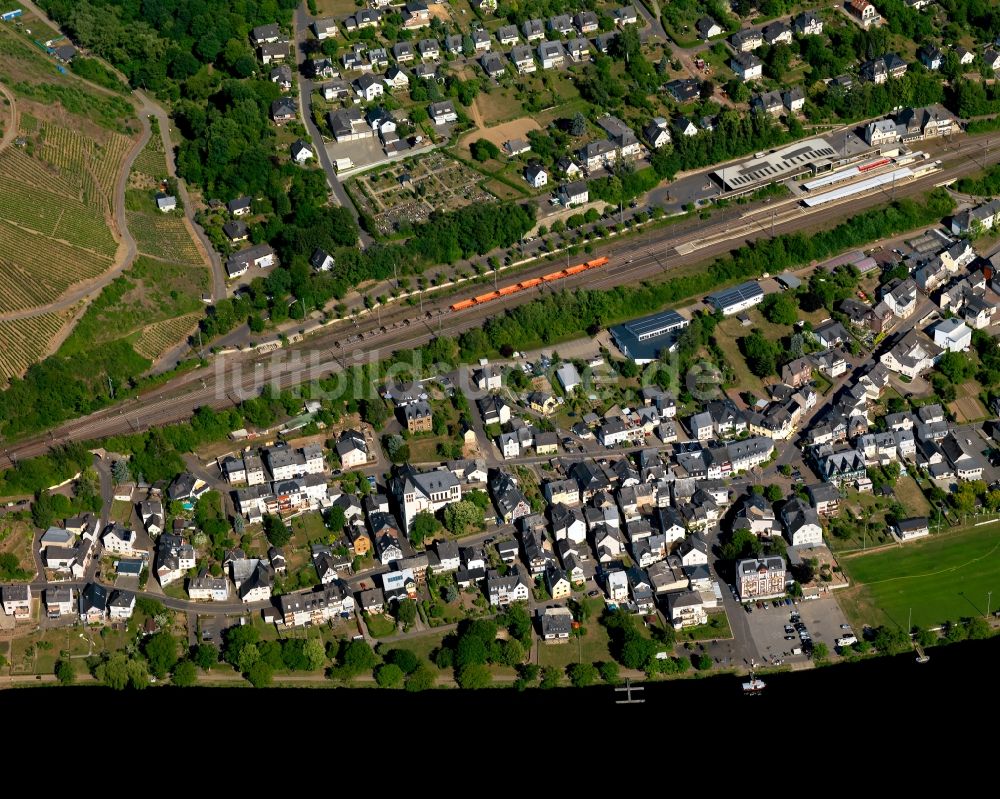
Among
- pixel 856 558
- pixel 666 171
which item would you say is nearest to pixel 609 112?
pixel 666 171

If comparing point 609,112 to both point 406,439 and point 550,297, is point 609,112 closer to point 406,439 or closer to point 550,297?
point 550,297

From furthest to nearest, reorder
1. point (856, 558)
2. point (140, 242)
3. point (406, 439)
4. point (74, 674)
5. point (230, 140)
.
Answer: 1. point (230, 140)
2. point (140, 242)
3. point (406, 439)
4. point (856, 558)
5. point (74, 674)

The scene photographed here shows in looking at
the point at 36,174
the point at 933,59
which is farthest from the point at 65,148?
the point at 933,59

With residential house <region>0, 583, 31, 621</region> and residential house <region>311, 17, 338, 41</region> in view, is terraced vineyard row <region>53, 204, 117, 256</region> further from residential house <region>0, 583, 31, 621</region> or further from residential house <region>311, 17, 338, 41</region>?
residential house <region>0, 583, 31, 621</region>

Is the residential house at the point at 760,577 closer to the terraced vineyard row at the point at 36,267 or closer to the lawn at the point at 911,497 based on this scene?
the lawn at the point at 911,497

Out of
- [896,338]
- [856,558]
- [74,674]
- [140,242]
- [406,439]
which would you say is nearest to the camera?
[74,674]

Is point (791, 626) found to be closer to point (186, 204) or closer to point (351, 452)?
point (351, 452)

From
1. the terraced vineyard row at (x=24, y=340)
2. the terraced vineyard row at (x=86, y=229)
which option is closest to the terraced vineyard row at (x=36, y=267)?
the terraced vineyard row at (x=86, y=229)
